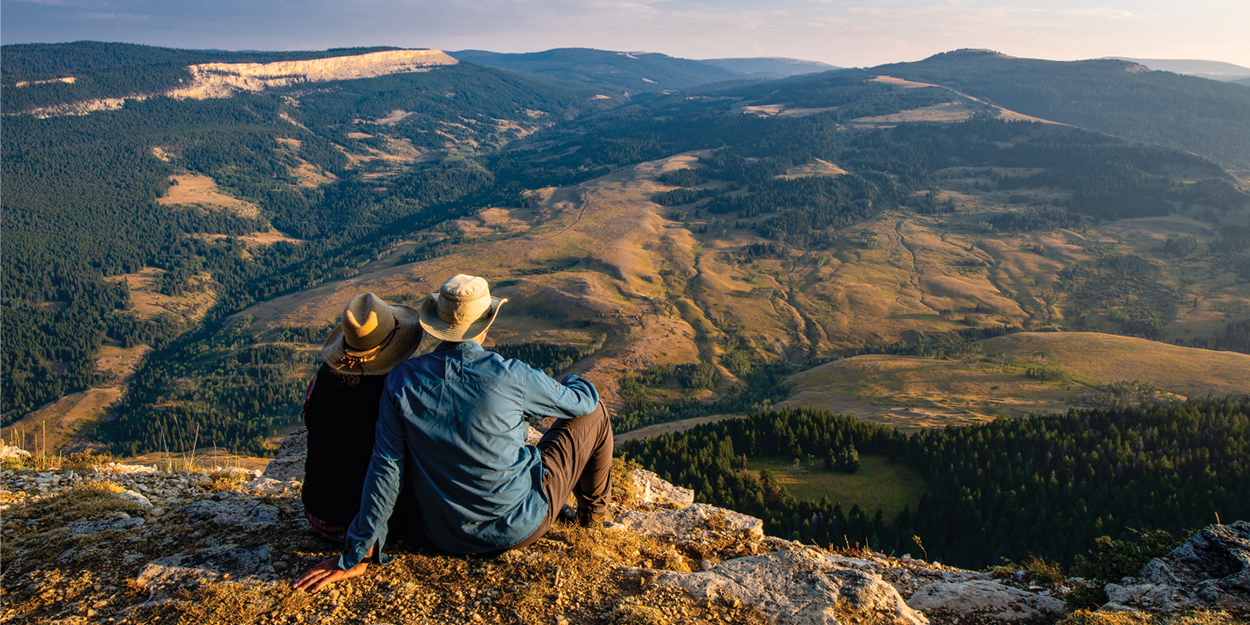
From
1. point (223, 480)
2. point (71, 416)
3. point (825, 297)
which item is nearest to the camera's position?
point (223, 480)

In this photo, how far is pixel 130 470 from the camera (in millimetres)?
12219

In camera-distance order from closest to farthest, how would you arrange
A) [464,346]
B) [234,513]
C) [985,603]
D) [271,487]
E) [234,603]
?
[234,603] → [464,346] → [985,603] → [234,513] → [271,487]

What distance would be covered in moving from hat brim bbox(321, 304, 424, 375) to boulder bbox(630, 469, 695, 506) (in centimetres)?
594

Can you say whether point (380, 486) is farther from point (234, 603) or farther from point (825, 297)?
point (825, 297)

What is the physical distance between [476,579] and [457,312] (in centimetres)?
299

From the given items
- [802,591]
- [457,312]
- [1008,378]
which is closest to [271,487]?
[457,312]

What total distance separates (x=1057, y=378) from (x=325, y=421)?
11298 cm

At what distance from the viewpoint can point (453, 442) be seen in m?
6.48

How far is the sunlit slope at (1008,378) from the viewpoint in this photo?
8281 cm

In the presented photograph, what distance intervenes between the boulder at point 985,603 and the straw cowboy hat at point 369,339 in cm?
713

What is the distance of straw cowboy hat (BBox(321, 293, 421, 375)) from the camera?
22.1ft

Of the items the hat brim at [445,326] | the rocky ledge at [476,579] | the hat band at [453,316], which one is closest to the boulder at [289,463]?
the rocky ledge at [476,579]

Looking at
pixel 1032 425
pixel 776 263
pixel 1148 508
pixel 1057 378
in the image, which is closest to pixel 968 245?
pixel 776 263

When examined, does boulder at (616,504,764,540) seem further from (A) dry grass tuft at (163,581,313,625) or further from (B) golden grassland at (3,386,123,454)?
(B) golden grassland at (3,386,123,454)
